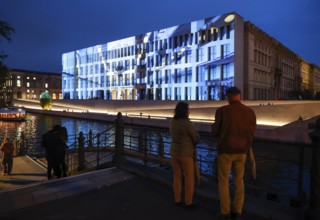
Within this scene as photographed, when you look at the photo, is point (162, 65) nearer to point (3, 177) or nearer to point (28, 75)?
point (3, 177)

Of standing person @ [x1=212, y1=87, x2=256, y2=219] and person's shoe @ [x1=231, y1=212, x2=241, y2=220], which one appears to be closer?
standing person @ [x1=212, y1=87, x2=256, y2=219]

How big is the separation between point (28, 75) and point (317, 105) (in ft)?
350

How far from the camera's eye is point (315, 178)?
456cm

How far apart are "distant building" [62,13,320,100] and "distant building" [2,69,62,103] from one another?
3811 cm

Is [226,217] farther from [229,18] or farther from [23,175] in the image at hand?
[229,18]

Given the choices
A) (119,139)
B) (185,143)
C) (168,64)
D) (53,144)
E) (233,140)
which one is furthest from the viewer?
(168,64)

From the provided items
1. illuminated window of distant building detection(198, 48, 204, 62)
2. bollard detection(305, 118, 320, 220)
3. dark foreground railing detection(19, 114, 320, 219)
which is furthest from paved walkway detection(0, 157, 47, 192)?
illuminated window of distant building detection(198, 48, 204, 62)

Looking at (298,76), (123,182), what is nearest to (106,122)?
(123,182)

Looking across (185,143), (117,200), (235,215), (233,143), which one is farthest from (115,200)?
(233,143)

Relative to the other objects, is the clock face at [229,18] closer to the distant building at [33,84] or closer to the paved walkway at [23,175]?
the paved walkway at [23,175]

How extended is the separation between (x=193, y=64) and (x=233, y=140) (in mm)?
57340

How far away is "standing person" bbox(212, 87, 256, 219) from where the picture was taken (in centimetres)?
480

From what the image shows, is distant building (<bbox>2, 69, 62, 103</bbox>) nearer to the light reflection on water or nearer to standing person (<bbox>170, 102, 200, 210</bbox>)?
the light reflection on water

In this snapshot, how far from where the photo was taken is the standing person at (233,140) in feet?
15.8
